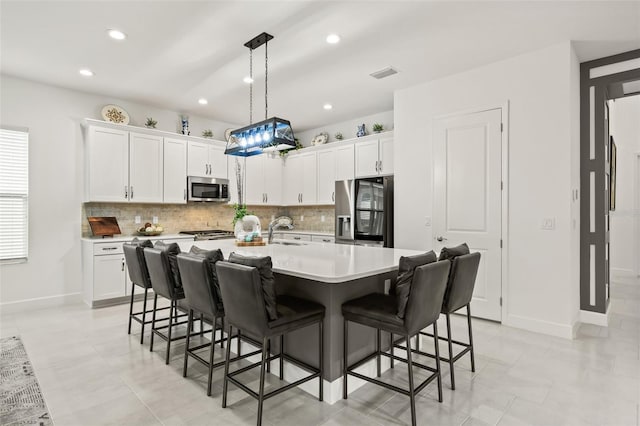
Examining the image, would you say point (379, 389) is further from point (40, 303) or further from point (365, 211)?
point (40, 303)

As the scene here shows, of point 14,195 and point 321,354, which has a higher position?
point 14,195

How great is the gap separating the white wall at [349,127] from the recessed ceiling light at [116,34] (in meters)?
3.26

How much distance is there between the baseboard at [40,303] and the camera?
14.1 ft

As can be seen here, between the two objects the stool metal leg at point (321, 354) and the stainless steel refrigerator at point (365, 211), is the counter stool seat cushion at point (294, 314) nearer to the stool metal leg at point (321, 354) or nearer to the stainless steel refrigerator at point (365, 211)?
the stool metal leg at point (321, 354)

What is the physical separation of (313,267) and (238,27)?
2.32 m

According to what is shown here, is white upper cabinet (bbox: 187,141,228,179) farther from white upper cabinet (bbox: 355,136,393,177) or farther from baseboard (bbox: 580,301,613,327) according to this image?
baseboard (bbox: 580,301,613,327)

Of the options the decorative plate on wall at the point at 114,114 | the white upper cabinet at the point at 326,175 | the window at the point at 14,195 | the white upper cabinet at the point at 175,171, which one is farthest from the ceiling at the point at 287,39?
the white upper cabinet at the point at 326,175

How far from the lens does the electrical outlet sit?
3.51m

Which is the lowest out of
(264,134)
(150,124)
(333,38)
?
(264,134)

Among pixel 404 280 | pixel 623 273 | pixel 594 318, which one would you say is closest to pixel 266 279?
pixel 404 280

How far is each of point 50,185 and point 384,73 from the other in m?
4.57

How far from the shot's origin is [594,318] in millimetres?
3775

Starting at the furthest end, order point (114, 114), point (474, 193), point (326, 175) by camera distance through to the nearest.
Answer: point (326, 175) → point (114, 114) → point (474, 193)

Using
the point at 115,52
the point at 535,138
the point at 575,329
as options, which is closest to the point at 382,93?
the point at 535,138
